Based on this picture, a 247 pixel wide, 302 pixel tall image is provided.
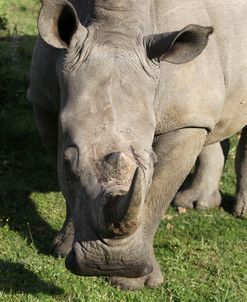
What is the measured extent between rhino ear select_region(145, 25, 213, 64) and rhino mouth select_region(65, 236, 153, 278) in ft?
4.34

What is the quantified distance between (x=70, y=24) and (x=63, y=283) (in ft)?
6.16

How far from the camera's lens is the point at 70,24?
17.6 ft

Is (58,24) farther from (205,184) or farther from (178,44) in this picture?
(205,184)

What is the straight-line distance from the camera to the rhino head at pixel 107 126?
4605mm

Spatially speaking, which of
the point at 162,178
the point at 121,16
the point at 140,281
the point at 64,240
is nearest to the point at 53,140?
the point at 64,240

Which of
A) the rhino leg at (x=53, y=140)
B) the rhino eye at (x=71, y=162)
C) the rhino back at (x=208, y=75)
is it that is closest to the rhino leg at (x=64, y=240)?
the rhino leg at (x=53, y=140)

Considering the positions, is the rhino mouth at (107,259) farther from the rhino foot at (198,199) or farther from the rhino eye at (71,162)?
the rhino foot at (198,199)

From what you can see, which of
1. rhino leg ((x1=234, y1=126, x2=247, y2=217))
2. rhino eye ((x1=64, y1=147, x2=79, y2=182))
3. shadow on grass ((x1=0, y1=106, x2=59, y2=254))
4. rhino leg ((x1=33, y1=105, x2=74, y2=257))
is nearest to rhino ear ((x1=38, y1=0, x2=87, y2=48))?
rhino eye ((x1=64, y1=147, x2=79, y2=182))

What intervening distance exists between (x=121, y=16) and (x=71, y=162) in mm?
1187

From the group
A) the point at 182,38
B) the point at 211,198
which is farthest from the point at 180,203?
the point at 182,38

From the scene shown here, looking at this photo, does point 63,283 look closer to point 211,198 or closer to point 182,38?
point 182,38

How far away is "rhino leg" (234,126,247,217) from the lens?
8.27 metres

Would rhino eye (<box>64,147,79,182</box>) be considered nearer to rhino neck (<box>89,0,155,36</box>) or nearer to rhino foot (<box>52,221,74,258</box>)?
rhino neck (<box>89,0,155,36</box>)

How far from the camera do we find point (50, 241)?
22.6 feet
